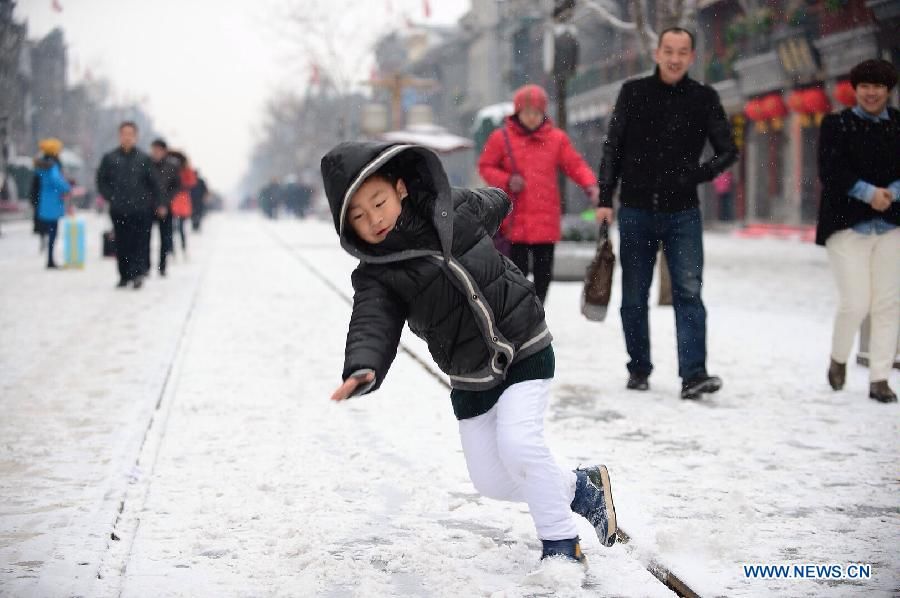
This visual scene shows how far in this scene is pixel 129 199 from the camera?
13.3m

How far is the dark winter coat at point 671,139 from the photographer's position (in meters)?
6.09

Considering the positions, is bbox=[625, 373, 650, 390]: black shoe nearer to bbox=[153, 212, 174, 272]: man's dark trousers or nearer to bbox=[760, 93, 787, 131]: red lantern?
bbox=[153, 212, 174, 272]: man's dark trousers

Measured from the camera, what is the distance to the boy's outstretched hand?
2879 mm

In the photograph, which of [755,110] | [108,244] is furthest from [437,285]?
[755,110]

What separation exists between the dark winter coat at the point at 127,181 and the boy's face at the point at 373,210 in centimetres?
1073

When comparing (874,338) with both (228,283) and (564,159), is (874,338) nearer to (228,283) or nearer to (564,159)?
(564,159)

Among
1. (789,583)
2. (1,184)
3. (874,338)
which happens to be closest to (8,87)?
(1,184)

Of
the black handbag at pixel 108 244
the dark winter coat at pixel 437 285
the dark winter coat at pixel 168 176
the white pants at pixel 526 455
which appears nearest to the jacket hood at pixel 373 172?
the dark winter coat at pixel 437 285

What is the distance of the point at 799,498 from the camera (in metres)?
4.05

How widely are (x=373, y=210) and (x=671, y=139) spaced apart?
3.35m

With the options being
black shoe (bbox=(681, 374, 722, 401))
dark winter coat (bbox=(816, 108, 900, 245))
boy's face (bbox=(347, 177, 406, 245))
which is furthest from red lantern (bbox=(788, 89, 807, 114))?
boy's face (bbox=(347, 177, 406, 245))

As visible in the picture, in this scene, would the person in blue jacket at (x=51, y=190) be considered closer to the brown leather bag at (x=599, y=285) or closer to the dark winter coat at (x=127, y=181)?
the dark winter coat at (x=127, y=181)

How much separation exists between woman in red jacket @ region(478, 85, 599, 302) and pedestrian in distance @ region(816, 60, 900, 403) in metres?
1.57

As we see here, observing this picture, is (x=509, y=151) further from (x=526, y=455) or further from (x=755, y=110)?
(x=755, y=110)
